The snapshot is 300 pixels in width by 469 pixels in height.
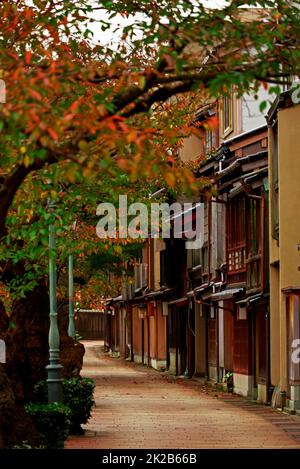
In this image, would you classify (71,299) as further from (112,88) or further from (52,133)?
(52,133)

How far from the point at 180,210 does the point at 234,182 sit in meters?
13.4

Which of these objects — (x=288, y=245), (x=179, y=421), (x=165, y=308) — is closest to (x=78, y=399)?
(x=179, y=421)

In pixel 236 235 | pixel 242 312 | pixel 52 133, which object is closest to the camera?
pixel 52 133

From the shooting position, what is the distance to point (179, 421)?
30344 mm

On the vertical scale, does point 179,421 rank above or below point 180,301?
below

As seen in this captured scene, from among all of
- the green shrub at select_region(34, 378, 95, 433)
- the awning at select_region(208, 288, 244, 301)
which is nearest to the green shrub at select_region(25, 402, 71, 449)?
the green shrub at select_region(34, 378, 95, 433)

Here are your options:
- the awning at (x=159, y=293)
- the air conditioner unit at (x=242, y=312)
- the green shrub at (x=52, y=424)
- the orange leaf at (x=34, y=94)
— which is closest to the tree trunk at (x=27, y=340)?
the green shrub at (x=52, y=424)

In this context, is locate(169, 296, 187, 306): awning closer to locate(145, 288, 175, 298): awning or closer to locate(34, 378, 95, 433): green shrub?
locate(145, 288, 175, 298): awning

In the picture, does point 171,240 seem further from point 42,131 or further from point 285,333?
point 42,131

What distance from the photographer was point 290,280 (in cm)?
3309

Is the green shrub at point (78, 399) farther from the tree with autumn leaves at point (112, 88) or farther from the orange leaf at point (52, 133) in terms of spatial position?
the orange leaf at point (52, 133)

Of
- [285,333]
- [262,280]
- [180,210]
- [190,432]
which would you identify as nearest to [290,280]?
[285,333]

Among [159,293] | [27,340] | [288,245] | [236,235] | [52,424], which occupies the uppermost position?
[236,235]

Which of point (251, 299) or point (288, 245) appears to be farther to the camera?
point (251, 299)
